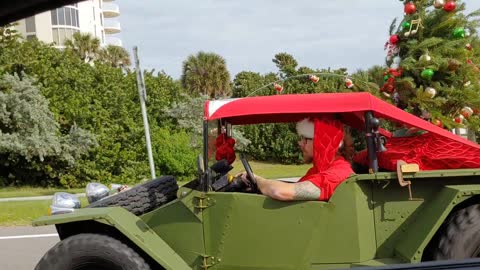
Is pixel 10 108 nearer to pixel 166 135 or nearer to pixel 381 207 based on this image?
pixel 166 135

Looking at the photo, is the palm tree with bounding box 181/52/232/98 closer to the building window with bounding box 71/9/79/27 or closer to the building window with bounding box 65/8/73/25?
the building window with bounding box 65/8/73/25

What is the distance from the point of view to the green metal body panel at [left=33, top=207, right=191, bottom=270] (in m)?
3.63

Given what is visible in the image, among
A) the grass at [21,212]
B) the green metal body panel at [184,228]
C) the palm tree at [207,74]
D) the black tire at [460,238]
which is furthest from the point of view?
the palm tree at [207,74]

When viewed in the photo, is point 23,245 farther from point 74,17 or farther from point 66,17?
point 74,17

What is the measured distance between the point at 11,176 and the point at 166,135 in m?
5.32

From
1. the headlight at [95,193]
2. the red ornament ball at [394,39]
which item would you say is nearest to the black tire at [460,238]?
the headlight at [95,193]

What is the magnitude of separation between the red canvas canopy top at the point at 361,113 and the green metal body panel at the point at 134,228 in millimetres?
835

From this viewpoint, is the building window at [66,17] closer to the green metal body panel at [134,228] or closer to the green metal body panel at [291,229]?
the green metal body panel at [134,228]

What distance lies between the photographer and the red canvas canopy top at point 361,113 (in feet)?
11.9

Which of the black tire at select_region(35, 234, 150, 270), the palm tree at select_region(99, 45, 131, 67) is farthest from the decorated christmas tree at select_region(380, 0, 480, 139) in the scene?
the palm tree at select_region(99, 45, 131, 67)

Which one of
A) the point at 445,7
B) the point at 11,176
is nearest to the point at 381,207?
the point at 445,7

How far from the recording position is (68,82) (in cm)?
1883

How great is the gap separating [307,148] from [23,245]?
5418 millimetres

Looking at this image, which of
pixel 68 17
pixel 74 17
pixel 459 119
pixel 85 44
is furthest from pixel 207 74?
pixel 74 17
